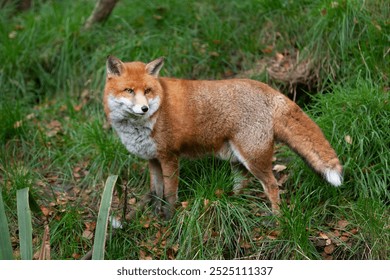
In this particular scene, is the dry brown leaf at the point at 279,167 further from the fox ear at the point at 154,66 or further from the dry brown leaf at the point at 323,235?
the fox ear at the point at 154,66

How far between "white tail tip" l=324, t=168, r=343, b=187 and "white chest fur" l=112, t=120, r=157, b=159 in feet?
5.06

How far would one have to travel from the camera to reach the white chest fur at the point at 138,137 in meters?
5.38

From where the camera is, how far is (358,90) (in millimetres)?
6078

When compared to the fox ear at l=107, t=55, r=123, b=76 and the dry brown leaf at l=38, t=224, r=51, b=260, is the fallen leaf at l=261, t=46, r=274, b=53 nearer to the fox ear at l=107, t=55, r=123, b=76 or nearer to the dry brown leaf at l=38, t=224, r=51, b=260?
the fox ear at l=107, t=55, r=123, b=76

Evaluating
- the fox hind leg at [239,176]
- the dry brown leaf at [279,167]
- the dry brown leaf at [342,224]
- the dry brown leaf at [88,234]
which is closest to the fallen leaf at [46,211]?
the dry brown leaf at [88,234]

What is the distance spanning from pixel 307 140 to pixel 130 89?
1.60 meters

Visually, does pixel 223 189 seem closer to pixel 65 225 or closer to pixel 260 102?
pixel 260 102

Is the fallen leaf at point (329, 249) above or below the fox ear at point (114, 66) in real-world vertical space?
below

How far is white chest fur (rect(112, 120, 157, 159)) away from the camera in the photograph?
17.7 ft

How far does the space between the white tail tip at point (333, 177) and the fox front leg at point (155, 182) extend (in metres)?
1.61

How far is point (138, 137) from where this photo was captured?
542 cm

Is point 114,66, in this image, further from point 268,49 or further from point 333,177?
point 268,49

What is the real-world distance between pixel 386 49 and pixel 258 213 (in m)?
2.56

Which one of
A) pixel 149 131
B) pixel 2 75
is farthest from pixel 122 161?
pixel 2 75
